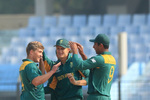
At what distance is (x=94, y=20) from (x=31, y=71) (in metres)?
13.9

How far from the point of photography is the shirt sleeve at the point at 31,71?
488 centimetres

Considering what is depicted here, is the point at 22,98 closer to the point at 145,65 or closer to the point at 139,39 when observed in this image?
the point at 145,65

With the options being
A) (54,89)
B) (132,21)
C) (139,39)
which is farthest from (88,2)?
(54,89)

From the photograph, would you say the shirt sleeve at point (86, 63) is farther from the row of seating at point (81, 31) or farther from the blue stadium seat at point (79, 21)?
the blue stadium seat at point (79, 21)

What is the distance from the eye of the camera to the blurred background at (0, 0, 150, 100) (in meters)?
11.3

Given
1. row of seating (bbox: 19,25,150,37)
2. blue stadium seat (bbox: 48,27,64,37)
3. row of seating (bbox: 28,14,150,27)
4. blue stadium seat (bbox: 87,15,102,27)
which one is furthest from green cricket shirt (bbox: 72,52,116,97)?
blue stadium seat (bbox: 87,15,102,27)

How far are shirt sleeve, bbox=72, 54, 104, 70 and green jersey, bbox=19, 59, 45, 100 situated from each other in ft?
1.63

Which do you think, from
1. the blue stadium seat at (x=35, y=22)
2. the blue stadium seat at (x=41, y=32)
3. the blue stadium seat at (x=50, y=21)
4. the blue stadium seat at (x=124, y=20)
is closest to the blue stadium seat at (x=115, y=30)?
the blue stadium seat at (x=124, y=20)

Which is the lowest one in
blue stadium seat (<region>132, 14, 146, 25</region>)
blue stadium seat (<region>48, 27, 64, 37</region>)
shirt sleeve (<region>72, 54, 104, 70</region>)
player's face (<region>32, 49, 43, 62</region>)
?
shirt sleeve (<region>72, 54, 104, 70</region>)

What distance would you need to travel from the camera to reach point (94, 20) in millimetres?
18625

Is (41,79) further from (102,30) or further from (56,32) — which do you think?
(56,32)

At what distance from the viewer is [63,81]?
17.2 feet

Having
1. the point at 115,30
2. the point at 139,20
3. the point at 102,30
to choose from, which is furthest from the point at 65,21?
the point at 139,20

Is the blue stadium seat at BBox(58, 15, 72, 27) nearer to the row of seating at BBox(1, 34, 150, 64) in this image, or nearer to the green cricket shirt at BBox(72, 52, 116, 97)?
the row of seating at BBox(1, 34, 150, 64)
